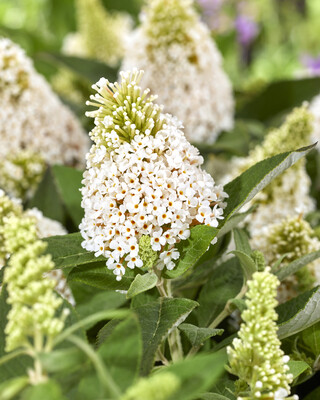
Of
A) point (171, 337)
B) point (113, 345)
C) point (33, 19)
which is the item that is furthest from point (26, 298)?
point (33, 19)

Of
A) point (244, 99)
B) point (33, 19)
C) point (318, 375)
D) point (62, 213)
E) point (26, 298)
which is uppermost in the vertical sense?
point (33, 19)

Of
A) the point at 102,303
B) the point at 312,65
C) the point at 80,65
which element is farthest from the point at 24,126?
the point at 312,65

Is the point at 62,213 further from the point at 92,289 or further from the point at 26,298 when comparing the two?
the point at 26,298

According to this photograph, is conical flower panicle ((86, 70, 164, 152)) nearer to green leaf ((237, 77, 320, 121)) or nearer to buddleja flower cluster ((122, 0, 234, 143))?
buddleja flower cluster ((122, 0, 234, 143))

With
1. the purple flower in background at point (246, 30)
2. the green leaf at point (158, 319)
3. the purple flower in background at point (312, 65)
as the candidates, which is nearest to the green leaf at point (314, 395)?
the green leaf at point (158, 319)

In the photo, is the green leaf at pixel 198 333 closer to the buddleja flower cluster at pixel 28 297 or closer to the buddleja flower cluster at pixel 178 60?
the buddleja flower cluster at pixel 28 297

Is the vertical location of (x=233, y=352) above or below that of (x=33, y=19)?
below
